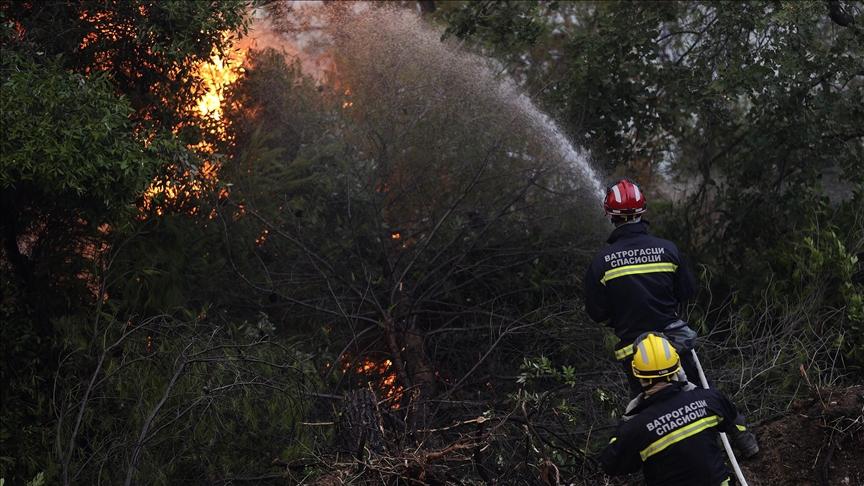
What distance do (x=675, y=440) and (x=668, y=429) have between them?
0.18 ft

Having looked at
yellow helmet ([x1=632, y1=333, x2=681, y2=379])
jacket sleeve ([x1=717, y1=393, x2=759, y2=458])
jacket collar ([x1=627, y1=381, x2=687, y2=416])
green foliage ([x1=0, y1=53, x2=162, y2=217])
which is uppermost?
green foliage ([x1=0, y1=53, x2=162, y2=217])

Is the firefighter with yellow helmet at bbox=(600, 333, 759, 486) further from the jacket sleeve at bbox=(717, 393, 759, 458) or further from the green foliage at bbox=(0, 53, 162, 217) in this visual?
the green foliage at bbox=(0, 53, 162, 217)

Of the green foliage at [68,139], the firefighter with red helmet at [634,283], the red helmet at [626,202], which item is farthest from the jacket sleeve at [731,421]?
the green foliage at [68,139]

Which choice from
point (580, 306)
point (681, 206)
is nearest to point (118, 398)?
point (580, 306)

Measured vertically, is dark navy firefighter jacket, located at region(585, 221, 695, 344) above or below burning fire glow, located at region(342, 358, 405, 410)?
above

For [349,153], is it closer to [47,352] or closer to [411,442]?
[47,352]

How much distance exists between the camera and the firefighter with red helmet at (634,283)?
507 cm

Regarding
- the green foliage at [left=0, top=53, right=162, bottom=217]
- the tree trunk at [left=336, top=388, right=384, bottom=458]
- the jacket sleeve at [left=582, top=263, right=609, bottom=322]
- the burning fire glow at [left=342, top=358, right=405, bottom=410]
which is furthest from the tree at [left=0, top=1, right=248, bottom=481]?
the jacket sleeve at [left=582, top=263, right=609, bottom=322]

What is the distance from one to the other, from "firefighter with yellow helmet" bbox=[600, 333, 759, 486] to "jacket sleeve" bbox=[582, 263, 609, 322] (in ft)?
2.61

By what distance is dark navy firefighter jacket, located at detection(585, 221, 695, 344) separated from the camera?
507 cm

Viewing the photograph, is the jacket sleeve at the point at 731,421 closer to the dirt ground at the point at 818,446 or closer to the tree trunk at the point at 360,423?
the dirt ground at the point at 818,446

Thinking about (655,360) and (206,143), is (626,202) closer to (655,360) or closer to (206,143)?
(655,360)

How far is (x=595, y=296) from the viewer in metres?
5.20

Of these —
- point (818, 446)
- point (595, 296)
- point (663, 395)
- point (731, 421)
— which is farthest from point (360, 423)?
point (818, 446)
